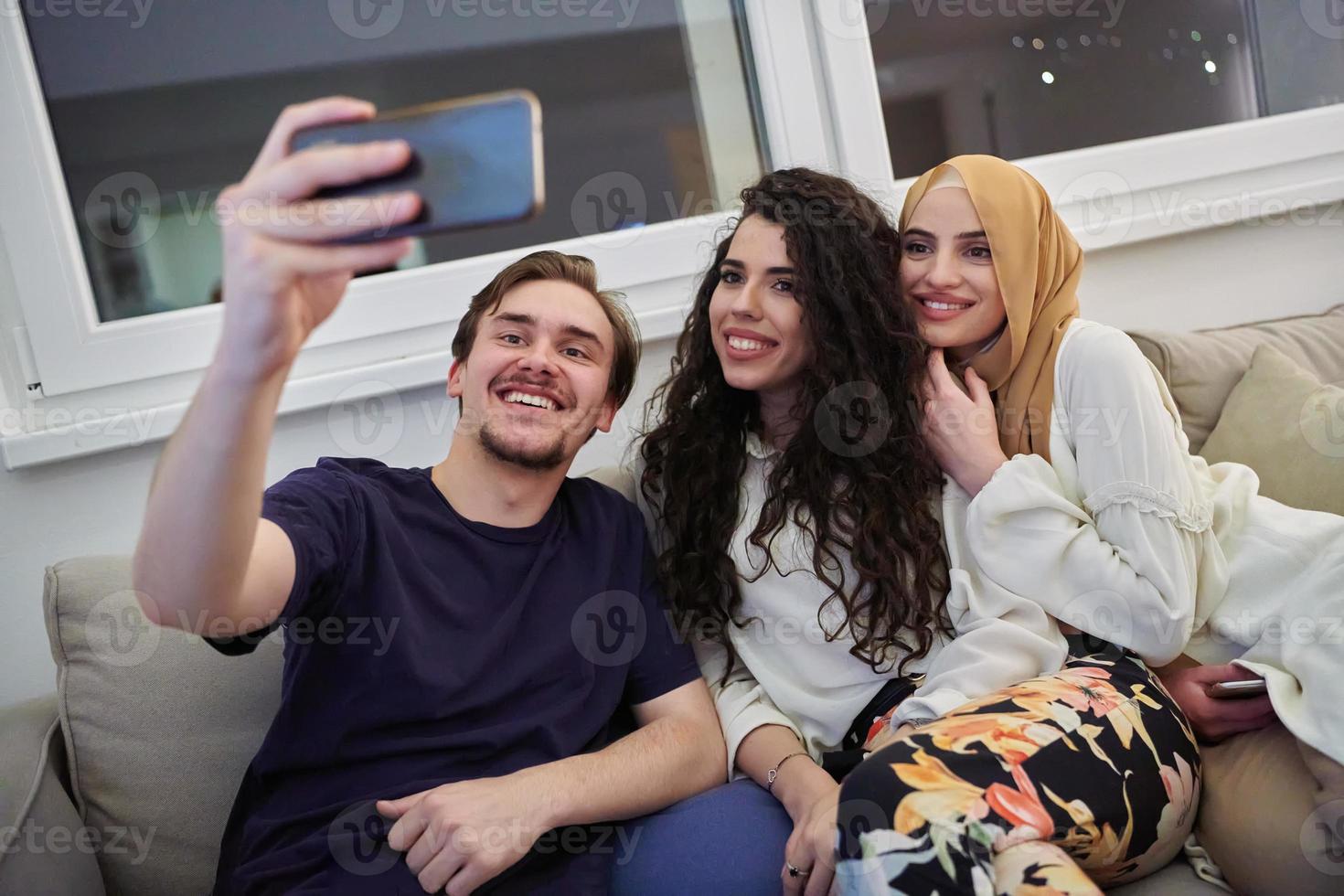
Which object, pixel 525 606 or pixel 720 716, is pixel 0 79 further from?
pixel 720 716

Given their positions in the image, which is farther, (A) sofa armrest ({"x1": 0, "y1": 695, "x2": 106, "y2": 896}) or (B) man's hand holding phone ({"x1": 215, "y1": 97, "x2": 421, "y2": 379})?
(A) sofa armrest ({"x1": 0, "y1": 695, "x2": 106, "y2": 896})

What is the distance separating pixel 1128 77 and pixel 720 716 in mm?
1853

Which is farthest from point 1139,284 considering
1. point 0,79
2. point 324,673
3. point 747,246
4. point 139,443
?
point 0,79

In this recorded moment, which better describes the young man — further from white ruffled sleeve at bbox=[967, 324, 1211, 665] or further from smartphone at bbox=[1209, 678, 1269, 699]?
smartphone at bbox=[1209, 678, 1269, 699]

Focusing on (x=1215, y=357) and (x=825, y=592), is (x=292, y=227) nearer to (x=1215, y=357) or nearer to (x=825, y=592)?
(x=825, y=592)

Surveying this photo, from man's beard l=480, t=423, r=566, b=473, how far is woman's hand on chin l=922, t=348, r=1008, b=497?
549 mm

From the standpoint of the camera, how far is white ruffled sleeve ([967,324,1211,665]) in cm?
125

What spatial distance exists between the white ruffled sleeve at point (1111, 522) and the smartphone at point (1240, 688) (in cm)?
7

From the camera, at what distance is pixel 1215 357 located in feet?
5.76

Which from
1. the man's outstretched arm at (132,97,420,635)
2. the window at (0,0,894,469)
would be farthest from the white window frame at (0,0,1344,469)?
the man's outstretched arm at (132,97,420,635)

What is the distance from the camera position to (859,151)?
2023 mm

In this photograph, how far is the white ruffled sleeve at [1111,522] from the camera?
125cm

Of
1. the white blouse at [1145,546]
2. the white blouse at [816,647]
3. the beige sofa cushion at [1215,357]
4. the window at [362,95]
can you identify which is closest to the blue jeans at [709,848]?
the white blouse at [816,647]

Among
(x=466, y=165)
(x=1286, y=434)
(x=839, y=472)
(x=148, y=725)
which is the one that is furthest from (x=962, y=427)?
(x=148, y=725)
